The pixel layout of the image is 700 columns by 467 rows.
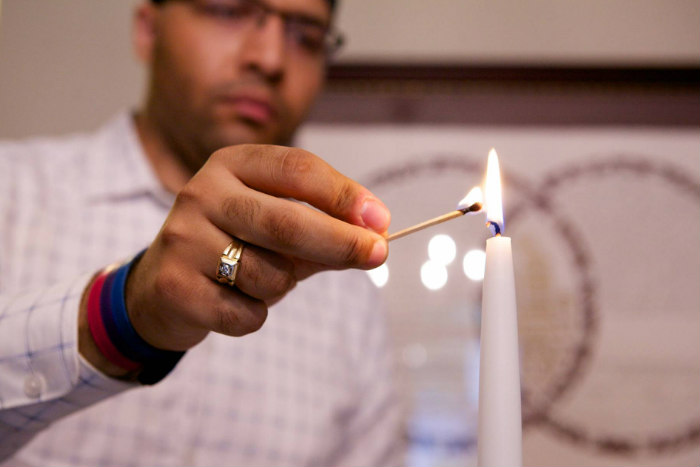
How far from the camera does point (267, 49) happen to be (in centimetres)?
84

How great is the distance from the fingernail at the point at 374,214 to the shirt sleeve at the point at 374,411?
0.64m

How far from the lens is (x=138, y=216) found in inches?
35.1

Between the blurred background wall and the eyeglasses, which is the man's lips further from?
the blurred background wall

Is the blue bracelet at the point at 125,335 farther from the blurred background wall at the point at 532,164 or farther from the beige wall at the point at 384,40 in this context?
the beige wall at the point at 384,40

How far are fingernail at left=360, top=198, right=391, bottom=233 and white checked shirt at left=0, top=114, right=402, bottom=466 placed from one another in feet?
1.67

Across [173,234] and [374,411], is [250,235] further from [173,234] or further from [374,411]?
[374,411]

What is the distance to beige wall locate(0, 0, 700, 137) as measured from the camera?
109cm

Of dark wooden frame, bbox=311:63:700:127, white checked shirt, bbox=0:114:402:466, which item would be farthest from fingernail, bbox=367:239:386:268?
dark wooden frame, bbox=311:63:700:127

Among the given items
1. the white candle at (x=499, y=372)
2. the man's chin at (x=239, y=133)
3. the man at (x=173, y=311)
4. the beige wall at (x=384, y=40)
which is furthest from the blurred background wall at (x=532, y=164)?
the white candle at (x=499, y=372)

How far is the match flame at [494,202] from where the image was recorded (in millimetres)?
320

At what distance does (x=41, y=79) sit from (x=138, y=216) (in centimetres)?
46

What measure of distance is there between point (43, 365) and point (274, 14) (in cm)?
65

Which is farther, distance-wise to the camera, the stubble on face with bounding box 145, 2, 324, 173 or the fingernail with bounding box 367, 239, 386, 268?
the stubble on face with bounding box 145, 2, 324, 173

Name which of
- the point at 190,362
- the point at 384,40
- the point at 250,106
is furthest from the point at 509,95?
the point at 190,362
